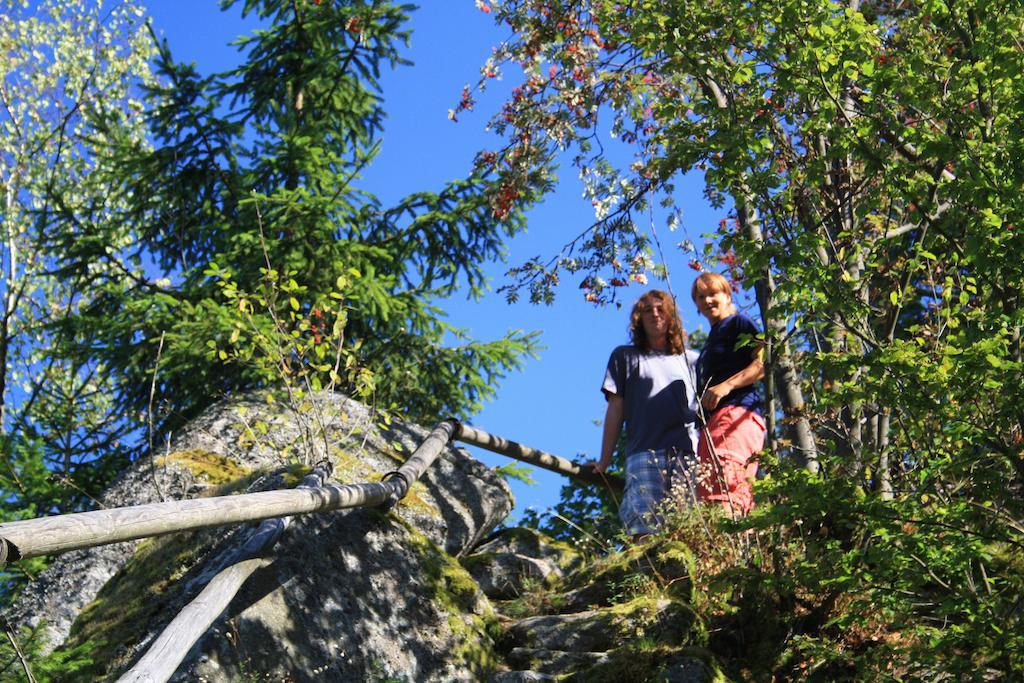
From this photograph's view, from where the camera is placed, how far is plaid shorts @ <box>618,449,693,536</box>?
24.4 ft

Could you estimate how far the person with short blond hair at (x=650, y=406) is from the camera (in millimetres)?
7539

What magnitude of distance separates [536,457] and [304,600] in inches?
142

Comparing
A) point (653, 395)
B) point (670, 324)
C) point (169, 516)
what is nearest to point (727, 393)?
point (653, 395)

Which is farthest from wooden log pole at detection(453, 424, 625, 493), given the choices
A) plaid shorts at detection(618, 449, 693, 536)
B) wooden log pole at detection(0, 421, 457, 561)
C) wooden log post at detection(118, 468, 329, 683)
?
wooden log post at detection(118, 468, 329, 683)

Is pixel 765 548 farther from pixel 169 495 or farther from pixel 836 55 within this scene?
pixel 169 495

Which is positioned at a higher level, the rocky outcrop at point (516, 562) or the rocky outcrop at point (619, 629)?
the rocky outcrop at point (516, 562)

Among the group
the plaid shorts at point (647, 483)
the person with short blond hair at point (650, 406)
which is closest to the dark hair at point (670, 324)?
the person with short blond hair at point (650, 406)

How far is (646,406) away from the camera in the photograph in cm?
775

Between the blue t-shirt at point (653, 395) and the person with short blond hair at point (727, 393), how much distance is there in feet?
0.45

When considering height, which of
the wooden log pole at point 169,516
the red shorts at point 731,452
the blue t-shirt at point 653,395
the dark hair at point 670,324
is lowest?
the wooden log pole at point 169,516

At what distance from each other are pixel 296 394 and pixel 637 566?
2732mm

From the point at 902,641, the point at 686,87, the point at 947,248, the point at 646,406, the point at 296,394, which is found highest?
the point at 686,87

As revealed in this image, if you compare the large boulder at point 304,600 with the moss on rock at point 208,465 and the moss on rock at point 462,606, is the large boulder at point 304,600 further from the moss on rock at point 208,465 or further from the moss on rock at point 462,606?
the moss on rock at point 208,465

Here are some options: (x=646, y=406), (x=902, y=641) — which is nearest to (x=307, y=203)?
(x=646, y=406)
